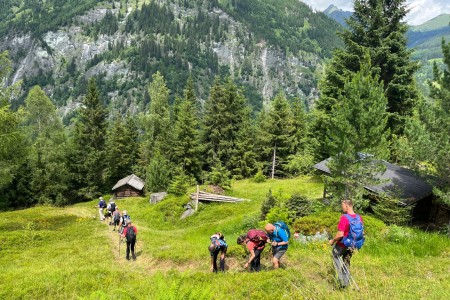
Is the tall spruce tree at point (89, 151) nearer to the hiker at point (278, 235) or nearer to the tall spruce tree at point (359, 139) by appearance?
the tall spruce tree at point (359, 139)

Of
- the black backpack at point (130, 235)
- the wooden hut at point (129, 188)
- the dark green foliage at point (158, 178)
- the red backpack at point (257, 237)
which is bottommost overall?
the wooden hut at point (129, 188)

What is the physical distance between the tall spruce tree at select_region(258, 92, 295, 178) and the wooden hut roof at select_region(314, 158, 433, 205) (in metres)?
30.1

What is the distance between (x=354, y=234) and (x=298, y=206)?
569 inches

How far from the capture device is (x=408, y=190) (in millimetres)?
22000

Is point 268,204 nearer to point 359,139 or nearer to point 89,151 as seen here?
point 359,139

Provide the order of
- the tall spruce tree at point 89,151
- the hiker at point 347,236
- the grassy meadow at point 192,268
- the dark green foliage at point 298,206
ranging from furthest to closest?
the tall spruce tree at point 89,151, the dark green foliage at point 298,206, the hiker at point 347,236, the grassy meadow at point 192,268

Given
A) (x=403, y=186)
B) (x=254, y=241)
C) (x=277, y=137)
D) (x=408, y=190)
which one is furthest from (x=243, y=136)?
(x=254, y=241)

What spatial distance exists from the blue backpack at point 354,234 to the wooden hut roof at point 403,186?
13.2 meters

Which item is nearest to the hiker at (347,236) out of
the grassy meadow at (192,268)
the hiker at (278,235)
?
the grassy meadow at (192,268)

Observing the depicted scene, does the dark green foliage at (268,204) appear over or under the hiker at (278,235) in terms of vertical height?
under

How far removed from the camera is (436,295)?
6.71m

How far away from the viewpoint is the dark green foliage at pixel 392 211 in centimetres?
1938

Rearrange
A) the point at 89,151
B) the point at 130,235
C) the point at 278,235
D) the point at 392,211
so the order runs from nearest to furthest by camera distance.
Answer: the point at 278,235, the point at 130,235, the point at 392,211, the point at 89,151

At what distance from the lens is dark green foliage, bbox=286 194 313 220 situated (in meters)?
21.6
